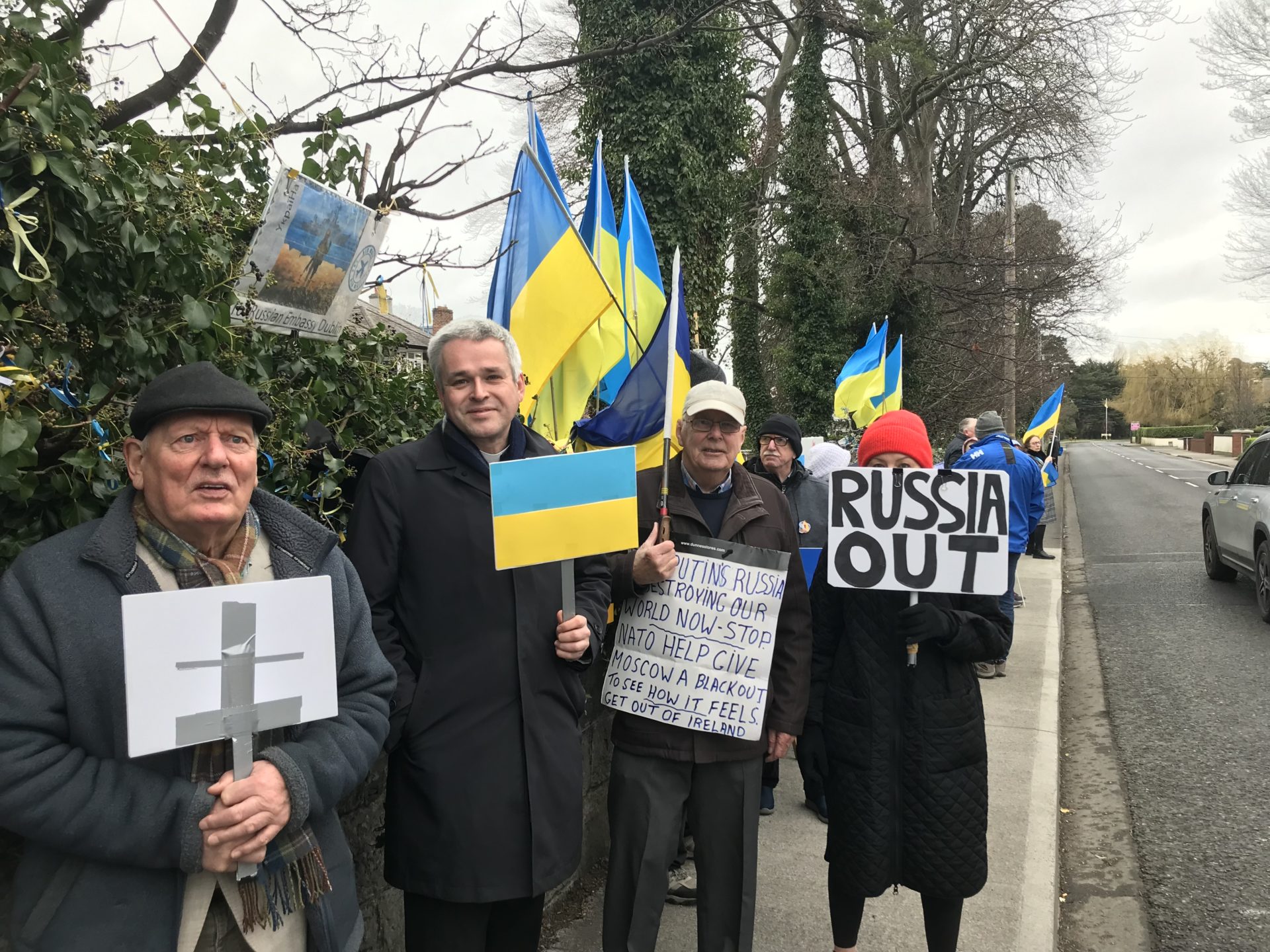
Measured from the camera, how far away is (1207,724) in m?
5.69

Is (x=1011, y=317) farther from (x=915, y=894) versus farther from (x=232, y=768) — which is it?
(x=232, y=768)

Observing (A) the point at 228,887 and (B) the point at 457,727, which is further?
(B) the point at 457,727

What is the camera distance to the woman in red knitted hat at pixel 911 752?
8.58 ft

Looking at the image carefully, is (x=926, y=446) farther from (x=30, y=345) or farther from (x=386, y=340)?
(x=30, y=345)

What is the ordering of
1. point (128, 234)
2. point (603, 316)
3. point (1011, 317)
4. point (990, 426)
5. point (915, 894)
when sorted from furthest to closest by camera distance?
1. point (1011, 317)
2. point (990, 426)
3. point (603, 316)
4. point (915, 894)
5. point (128, 234)

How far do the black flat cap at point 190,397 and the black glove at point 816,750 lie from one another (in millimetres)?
1939

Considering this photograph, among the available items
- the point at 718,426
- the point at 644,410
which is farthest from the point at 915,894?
the point at 644,410

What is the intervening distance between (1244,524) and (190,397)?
408 inches

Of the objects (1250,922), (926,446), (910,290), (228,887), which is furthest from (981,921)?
(910,290)

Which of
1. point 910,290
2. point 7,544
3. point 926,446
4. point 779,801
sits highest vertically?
point 910,290

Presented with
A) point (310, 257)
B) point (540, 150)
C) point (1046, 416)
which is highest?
point (540, 150)

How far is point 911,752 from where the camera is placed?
2635 millimetres

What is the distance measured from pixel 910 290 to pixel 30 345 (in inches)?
598

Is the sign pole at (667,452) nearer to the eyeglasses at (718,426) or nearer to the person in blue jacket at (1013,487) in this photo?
the eyeglasses at (718,426)
